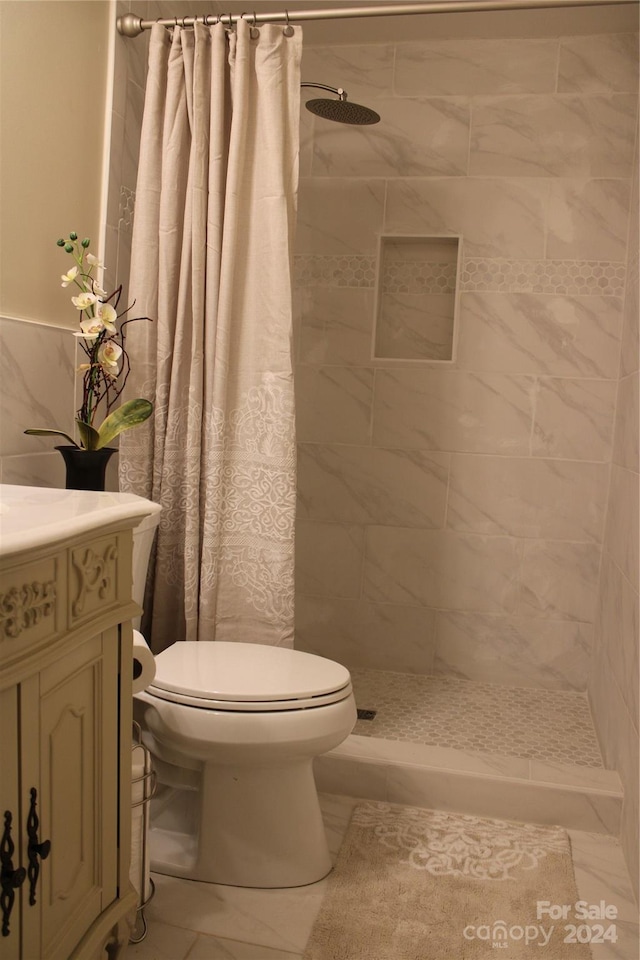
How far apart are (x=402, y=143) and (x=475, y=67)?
356 mm

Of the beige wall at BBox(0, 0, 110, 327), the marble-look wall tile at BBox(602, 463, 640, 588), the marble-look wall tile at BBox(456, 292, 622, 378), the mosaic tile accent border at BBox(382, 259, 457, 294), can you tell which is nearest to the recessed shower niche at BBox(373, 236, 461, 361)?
the mosaic tile accent border at BBox(382, 259, 457, 294)

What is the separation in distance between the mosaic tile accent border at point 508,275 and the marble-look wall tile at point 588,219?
0.13 ft

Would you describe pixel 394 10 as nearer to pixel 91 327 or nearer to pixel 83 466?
pixel 91 327

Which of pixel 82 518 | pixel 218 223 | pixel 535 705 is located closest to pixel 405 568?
pixel 535 705

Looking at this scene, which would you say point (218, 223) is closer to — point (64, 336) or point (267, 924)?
point (64, 336)

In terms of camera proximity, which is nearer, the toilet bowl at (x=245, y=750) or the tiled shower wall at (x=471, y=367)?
the toilet bowl at (x=245, y=750)

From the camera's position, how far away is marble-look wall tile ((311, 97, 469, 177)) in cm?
286

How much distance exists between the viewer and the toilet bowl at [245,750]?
167 cm

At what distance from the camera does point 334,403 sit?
9.89 ft

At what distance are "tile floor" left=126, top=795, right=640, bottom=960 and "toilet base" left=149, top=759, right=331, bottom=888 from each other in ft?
0.08

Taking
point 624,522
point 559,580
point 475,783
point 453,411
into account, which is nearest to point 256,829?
point 475,783

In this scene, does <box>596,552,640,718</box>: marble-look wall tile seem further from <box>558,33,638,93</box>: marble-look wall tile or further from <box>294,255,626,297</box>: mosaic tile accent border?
<box>558,33,638,93</box>: marble-look wall tile

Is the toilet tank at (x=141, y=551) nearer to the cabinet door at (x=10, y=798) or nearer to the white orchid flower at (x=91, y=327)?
the white orchid flower at (x=91, y=327)

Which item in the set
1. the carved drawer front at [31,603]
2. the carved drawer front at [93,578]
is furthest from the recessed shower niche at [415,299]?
the carved drawer front at [31,603]
